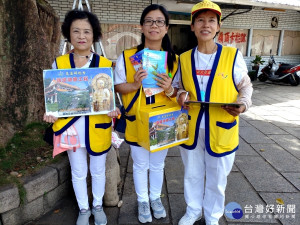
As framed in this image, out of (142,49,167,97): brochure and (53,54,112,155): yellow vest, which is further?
(53,54,112,155): yellow vest

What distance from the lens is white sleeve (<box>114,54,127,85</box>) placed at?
2.07 m

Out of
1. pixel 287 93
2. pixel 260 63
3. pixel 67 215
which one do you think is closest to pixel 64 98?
pixel 67 215

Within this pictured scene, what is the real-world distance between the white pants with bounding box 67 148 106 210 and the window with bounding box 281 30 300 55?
12.8m

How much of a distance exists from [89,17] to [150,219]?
198cm

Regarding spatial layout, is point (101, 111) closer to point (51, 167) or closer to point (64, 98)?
point (64, 98)

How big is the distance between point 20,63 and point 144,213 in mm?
2244

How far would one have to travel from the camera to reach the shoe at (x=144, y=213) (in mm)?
2327

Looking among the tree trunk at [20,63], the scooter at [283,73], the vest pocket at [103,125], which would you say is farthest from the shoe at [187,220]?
the scooter at [283,73]

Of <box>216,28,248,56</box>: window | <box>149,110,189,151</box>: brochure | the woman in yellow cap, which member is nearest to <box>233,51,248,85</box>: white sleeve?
the woman in yellow cap

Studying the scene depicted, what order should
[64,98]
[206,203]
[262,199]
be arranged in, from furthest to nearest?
[262,199]
[206,203]
[64,98]

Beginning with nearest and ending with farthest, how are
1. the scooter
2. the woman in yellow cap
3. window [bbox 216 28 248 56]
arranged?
the woman in yellow cap < the scooter < window [bbox 216 28 248 56]

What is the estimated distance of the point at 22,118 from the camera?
116 inches

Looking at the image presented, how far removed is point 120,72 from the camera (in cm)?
208

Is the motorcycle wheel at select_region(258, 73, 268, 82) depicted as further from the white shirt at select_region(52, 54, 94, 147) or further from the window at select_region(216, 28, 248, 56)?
the white shirt at select_region(52, 54, 94, 147)
